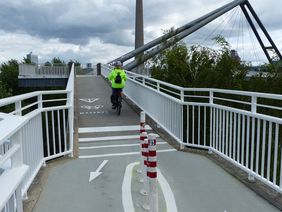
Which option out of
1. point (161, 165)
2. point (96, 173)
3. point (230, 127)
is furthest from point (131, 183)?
point (230, 127)

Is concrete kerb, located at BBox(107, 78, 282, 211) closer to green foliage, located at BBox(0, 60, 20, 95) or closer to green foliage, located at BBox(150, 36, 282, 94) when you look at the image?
green foliage, located at BBox(150, 36, 282, 94)

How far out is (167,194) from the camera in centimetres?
520

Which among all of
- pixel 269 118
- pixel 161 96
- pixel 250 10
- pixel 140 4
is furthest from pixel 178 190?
pixel 250 10

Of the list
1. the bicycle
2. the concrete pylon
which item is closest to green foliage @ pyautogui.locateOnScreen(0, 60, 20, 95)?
Result: the concrete pylon

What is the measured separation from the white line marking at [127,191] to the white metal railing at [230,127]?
6.03ft

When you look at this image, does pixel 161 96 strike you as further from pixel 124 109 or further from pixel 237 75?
pixel 237 75

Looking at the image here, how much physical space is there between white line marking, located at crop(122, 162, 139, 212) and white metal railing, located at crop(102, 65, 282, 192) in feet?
6.03

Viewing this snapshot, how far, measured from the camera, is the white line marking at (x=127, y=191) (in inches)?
187

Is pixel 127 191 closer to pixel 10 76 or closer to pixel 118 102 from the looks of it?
pixel 118 102

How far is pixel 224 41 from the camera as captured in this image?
20328 mm

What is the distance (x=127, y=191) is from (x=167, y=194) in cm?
62

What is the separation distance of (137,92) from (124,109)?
37.2 inches

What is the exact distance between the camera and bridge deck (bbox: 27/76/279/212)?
4824mm

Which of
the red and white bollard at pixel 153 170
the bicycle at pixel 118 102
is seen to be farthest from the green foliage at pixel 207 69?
the red and white bollard at pixel 153 170
